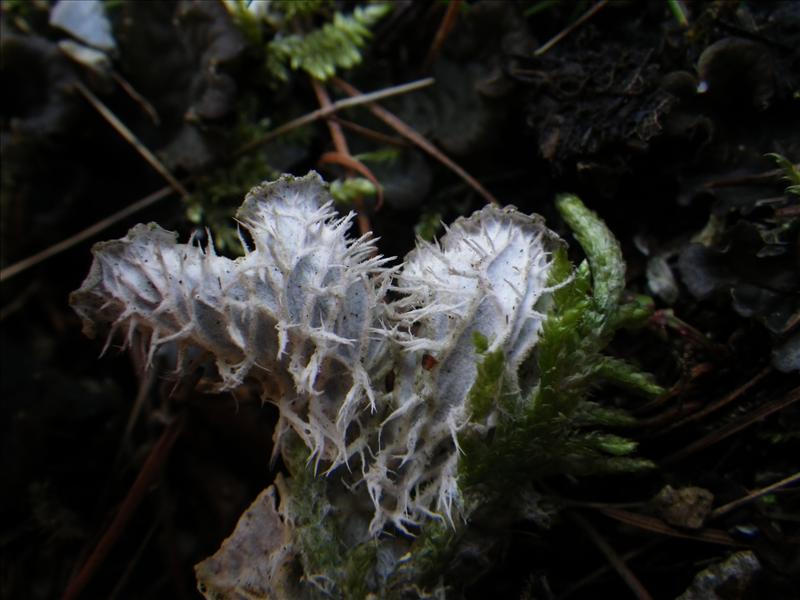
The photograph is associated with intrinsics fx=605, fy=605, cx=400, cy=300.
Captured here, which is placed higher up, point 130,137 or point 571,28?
point 130,137

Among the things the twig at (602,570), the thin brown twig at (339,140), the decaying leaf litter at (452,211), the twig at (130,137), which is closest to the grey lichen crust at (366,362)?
→ the decaying leaf litter at (452,211)

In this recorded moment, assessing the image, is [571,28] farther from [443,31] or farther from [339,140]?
[339,140]

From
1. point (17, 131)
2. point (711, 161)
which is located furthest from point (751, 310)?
point (17, 131)

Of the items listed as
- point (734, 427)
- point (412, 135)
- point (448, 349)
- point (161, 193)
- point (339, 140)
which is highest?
point (161, 193)

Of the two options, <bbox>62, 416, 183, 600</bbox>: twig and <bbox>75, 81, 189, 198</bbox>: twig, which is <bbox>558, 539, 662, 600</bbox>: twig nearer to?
<bbox>62, 416, 183, 600</bbox>: twig

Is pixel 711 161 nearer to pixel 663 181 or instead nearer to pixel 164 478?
pixel 663 181

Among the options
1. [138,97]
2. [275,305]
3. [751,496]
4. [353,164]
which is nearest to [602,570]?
[751,496]
